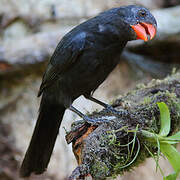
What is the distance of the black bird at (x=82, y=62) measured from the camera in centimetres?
220

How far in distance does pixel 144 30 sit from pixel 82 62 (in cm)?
51

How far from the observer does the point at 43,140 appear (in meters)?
2.58

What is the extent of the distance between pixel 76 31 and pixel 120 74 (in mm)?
2060

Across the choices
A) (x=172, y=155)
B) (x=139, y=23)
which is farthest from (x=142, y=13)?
(x=172, y=155)

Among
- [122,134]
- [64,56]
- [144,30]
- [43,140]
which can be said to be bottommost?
[43,140]

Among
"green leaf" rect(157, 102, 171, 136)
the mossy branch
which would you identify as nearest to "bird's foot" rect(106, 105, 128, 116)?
the mossy branch

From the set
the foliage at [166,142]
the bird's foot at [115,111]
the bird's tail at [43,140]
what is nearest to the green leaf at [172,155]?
the foliage at [166,142]

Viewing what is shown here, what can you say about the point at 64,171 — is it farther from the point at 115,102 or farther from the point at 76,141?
the point at 76,141

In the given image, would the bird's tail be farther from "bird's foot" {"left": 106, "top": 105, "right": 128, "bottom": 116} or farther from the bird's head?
the bird's head

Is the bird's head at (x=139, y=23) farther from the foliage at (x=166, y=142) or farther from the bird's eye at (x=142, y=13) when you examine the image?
the foliage at (x=166, y=142)

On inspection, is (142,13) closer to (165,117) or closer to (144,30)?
(144,30)

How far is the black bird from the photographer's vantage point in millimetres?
2199

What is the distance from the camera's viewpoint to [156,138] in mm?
1832

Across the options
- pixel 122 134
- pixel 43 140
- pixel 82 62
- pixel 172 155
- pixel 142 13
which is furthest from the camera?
pixel 43 140
